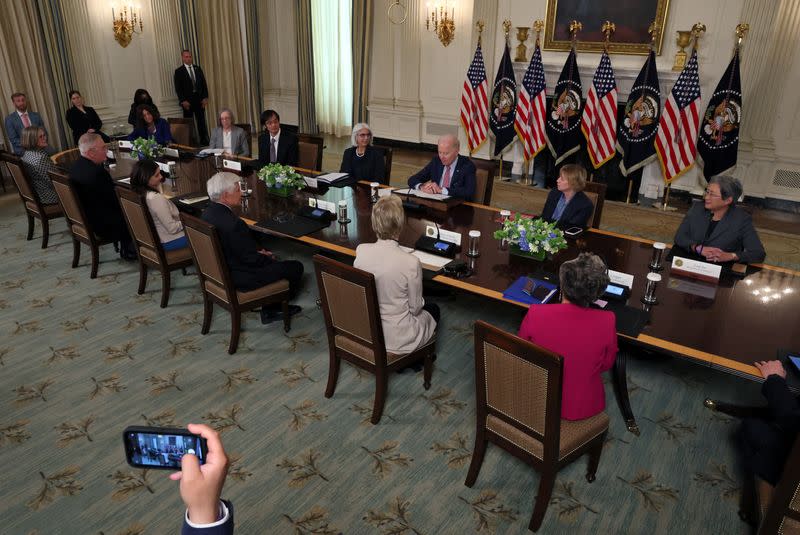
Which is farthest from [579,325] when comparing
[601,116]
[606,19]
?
[606,19]

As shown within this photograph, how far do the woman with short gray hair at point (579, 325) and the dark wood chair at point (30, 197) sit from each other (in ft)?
16.2

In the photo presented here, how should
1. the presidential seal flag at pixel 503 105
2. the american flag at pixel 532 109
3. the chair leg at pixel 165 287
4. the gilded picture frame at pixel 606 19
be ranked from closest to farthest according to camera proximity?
the chair leg at pixel 165 287
the gilded picture frame at pixel 606 19
the american flag at pixel 532 109
the presidential seal flag at pixel 503 105

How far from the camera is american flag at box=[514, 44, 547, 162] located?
7305mm

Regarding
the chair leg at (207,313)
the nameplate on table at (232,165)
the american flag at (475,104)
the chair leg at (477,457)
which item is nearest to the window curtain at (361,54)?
the american flag at (475,104)

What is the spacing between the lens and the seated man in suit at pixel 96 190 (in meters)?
4.60

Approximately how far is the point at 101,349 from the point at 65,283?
1327 millimetres

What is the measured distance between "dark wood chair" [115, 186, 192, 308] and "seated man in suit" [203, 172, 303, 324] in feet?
2.26

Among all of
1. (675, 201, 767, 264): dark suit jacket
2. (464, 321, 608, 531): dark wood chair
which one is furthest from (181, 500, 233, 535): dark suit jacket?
(675, 201, 767, 264): dark suit jacket

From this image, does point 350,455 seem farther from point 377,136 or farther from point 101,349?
point 377,136

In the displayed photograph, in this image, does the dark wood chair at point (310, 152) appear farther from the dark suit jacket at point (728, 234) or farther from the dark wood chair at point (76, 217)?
the dark suit jacket at point (728, 234)

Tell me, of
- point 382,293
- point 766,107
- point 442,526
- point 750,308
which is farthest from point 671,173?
point 442,526

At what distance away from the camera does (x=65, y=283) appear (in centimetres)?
475

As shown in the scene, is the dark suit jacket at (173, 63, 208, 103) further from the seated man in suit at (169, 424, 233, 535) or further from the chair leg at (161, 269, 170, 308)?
the seated man in suit at (169, 424, 233, 535)

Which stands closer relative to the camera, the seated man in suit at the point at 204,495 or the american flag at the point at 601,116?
the seated man in suit at the point at 204,495
